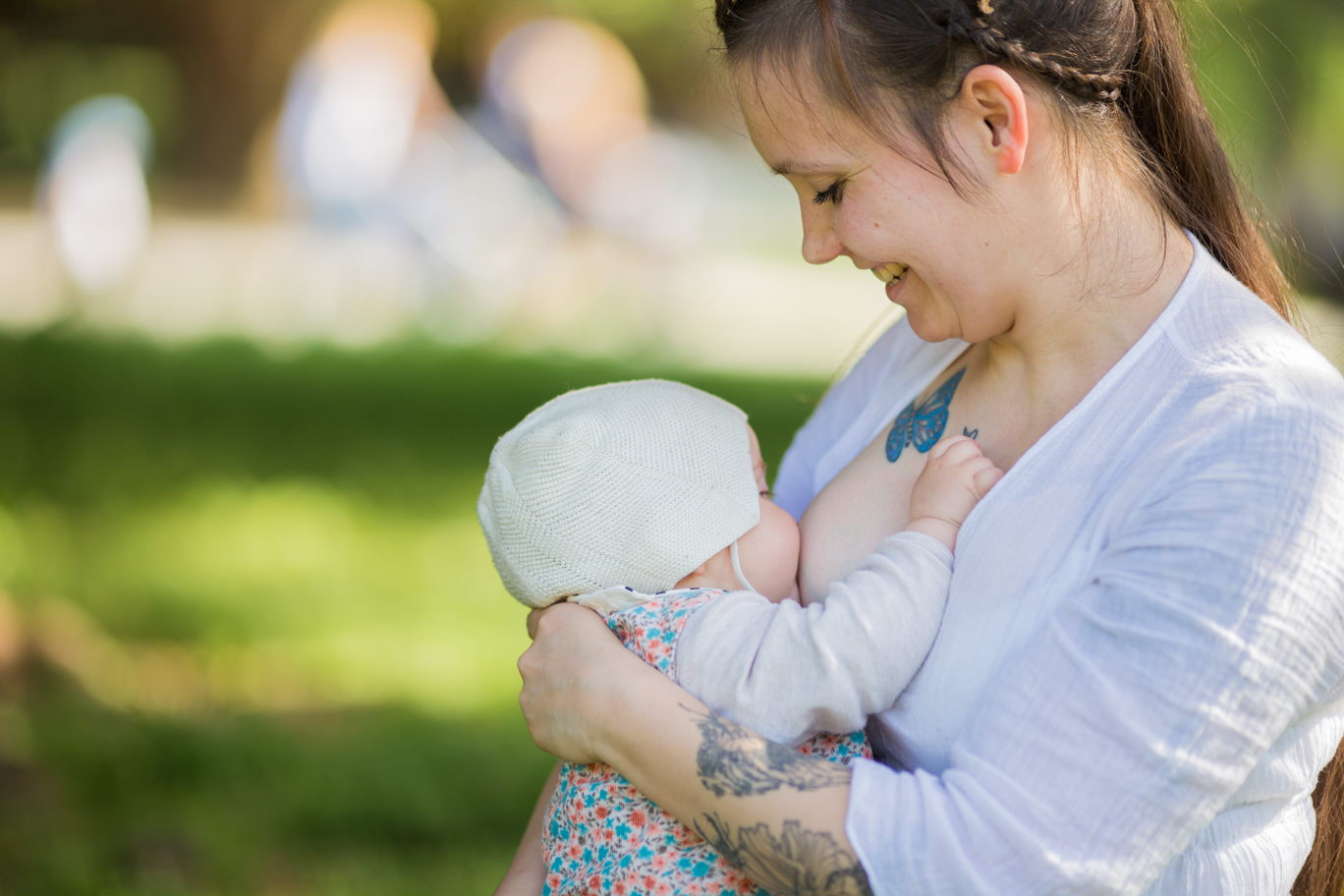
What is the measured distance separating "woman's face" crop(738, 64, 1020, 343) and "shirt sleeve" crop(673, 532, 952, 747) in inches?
13.3

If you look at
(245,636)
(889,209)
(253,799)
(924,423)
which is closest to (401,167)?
(245,636)

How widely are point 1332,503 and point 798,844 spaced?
675 mm

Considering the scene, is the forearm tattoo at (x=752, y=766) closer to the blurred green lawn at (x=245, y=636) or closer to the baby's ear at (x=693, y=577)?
the baby's ear at (x=693, y=577)

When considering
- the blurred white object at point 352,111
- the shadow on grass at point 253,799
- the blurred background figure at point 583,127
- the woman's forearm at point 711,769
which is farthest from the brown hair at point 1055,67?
the blurred background figure at point 583,127

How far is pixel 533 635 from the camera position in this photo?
1821mm

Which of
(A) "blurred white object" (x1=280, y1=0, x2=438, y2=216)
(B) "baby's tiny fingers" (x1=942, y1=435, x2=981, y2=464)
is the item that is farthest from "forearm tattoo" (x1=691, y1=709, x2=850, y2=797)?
(A) "blurred white object" (x1=280, y1=0, x2=438, y2=216)

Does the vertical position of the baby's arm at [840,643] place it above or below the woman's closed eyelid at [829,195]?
below

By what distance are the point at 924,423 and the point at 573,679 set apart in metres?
0.65

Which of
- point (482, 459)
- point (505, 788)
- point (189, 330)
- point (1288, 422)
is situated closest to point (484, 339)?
point (189, 330)

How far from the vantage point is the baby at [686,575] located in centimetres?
151

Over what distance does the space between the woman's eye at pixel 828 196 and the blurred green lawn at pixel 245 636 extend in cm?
82

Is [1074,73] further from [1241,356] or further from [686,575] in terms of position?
[686,575]

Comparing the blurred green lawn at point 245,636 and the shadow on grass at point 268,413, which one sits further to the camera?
the shadow on grass at point 268,413

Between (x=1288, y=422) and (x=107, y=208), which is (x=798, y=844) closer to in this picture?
(x=1288, y=422)
